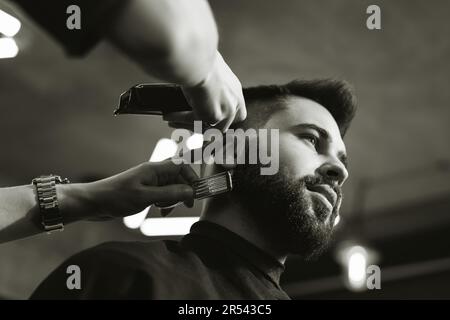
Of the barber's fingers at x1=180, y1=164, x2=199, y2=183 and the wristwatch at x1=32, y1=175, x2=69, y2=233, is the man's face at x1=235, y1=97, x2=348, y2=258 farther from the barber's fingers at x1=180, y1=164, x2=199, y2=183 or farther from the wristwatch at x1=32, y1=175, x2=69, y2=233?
the wristwatch at x1=32, y1=175, x2=69, y2=233

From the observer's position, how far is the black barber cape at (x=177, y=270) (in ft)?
3.41

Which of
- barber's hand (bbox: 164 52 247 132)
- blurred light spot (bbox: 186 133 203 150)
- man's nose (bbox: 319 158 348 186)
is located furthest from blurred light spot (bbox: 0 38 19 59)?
barber's hand (bbox: 164 52 247 132)

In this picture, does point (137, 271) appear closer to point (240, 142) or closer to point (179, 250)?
point (179, 250)

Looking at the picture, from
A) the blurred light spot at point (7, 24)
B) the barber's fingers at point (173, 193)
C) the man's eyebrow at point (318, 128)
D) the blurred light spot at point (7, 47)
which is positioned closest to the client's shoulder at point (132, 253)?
the barber's fingers at point (173, 193)

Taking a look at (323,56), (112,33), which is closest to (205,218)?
(112,33)

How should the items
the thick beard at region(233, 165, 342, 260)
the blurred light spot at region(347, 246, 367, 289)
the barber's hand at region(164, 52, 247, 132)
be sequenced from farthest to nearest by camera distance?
the blurred light spot at region(347, 246, 367, 289), the thick beard at region(233, 165, 342, 260), the barber's hand at region(164, 52, 247, 132)

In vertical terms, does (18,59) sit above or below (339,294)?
above

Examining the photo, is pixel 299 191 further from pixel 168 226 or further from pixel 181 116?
pixel 168 226

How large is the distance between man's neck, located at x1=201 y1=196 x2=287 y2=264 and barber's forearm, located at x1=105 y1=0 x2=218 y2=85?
0.70 m

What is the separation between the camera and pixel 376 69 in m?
2.88

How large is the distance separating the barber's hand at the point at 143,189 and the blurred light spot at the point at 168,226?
1.62 m

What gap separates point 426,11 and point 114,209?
6.33 ft

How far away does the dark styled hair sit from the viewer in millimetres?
1454
